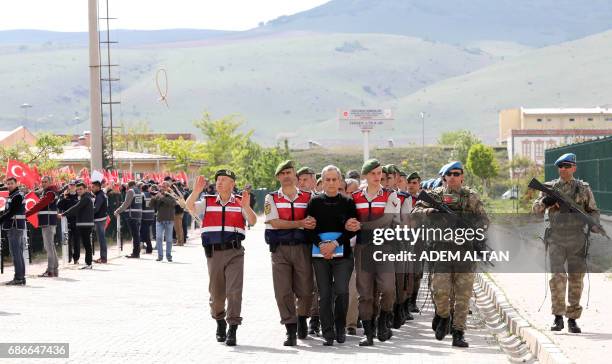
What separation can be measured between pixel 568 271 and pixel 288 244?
306cm

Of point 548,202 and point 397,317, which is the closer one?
point 548,202

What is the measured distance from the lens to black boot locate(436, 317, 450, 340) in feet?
45.3

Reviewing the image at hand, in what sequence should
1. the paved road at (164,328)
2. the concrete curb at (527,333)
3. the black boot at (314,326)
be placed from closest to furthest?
the concrete curb at (527,333) < the paved road at (164,328) < the black boot at (314,326)

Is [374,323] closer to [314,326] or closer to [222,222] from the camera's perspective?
[314,326]

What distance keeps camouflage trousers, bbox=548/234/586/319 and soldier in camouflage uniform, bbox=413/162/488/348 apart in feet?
3.68

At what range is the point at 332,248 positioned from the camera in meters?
13.7

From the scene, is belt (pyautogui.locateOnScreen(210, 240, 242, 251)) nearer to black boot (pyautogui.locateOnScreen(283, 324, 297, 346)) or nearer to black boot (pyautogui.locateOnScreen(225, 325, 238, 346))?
black boot (pyautogui.locateOnScreen(225, 325, 238, 346))

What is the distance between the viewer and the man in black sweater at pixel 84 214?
26.8 m

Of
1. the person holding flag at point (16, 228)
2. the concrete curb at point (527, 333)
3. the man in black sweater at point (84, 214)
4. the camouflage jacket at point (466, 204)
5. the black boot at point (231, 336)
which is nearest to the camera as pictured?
the concrete curb at point (527, 333)

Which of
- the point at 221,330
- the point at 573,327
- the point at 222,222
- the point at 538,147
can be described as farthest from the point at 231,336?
the point at 538,147

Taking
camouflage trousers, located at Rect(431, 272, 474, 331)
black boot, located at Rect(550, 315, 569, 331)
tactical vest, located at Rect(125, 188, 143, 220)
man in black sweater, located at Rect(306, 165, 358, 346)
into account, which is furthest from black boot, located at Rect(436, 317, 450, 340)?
tactical vest, located at Rect(125, 188, 143, 220)

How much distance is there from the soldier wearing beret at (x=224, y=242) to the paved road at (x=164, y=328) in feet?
1.49

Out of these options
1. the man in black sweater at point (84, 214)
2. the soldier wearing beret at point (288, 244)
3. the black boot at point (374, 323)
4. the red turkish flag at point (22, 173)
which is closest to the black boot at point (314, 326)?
the black boot at point (374, 323)

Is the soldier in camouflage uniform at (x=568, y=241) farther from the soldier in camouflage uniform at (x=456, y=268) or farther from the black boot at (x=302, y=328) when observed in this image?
the black boot at (x=302, y=328)
